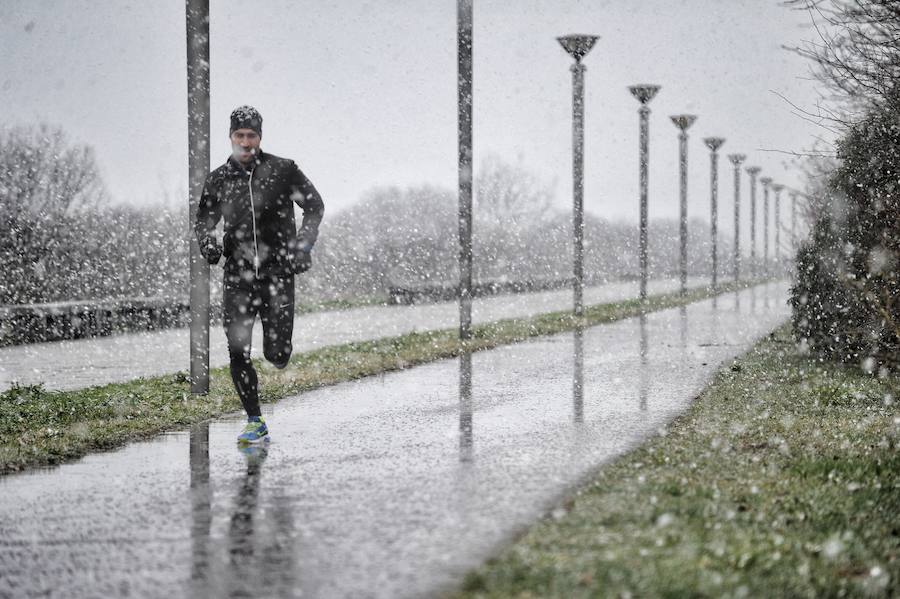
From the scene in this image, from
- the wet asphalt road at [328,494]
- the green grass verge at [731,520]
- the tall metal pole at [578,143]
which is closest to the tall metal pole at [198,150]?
the wet asphalt road at [328,494]

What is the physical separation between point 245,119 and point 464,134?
36.3 feet

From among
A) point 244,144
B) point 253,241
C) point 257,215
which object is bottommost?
point 253,241

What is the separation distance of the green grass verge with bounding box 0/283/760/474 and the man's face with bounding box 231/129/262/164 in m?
2.21

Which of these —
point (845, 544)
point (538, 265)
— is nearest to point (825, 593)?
point (845, 544)

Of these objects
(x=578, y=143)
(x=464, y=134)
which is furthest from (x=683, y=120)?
(x=464, y=134)

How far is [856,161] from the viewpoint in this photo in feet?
39.3

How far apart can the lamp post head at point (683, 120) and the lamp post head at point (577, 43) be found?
1464cm

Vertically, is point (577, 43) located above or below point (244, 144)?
above

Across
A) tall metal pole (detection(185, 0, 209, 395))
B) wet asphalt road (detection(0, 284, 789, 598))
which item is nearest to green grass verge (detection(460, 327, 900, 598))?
wet asphalt road (detection(0, 284, 789, 598))

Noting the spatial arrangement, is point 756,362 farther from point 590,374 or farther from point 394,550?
point 394,550

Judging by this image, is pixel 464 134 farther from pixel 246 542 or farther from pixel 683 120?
pixel 683 120

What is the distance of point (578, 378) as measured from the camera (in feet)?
41.2

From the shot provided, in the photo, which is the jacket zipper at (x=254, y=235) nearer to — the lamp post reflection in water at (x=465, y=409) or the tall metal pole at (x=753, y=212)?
the lamp post reflection in water at (x=465, y=409)

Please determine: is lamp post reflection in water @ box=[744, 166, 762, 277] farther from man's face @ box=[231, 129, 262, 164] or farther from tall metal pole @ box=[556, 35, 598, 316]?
man's face @ box=[231, 129, 262, 164]
